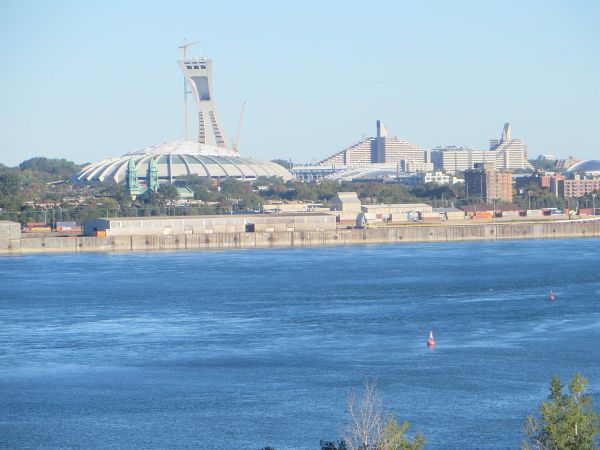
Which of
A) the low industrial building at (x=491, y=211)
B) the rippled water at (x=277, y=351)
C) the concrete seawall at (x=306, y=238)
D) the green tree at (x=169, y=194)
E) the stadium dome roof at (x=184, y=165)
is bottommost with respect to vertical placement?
the rippled water at (x=277, y=351)

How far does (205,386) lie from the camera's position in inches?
565

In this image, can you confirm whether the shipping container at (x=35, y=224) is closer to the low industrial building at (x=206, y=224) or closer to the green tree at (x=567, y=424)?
the low industrial building at (x=206, y=224)

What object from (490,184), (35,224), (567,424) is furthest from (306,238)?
(567,424)

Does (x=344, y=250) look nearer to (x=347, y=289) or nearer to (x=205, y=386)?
(x=347, y=289)

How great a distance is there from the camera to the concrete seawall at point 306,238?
37.7m

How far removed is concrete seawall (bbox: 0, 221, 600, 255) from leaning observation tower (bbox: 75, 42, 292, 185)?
1943 centimetres

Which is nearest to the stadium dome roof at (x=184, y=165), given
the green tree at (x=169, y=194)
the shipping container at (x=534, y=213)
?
the green tree at (x=169, y=194)

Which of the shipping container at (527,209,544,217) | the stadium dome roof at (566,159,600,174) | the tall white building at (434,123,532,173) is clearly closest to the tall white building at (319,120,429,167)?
the tall white building at (434,123,532,173)

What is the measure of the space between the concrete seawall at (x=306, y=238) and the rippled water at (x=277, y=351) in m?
8.45

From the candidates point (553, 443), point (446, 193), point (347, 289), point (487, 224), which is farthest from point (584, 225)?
point (553, 443)

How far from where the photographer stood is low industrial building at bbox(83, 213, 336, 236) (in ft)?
127

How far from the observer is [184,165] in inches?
2901

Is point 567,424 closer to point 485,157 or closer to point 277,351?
point 277,351

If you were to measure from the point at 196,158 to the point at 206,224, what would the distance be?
3618 centimetres
